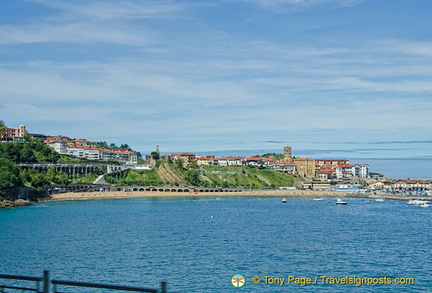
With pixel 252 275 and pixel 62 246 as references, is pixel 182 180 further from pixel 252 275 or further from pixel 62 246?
pixel 252 275

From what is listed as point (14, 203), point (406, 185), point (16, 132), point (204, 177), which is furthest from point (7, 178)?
point (406, 185)

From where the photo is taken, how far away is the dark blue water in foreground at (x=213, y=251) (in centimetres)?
3056

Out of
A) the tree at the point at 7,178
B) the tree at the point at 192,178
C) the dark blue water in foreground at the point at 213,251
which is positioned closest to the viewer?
the dark blue water in foreground at the point at 213,251

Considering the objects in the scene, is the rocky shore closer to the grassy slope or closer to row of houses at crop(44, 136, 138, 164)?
the grassy slope

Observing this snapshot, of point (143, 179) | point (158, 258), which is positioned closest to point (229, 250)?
point (158, 258)

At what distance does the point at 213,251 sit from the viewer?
39.5 meters

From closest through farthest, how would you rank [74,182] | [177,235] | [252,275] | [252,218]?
[252,275], [177,235], [252,218], [74,182]

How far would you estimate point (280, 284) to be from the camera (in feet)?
93.4

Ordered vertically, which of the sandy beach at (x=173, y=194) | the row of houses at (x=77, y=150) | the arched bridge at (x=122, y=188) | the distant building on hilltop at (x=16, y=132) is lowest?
the sandy beach at (x=173, y=194)

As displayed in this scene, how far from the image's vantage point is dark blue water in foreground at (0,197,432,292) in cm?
3056

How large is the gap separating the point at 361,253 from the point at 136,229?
2535 cm

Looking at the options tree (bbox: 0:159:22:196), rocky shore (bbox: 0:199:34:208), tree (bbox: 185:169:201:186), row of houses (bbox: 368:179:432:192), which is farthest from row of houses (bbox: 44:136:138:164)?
row of houses (bbox: 368:179:432:192)

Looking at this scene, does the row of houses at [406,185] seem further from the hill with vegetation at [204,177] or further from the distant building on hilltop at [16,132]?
the distant building on hilltop at [16,132]

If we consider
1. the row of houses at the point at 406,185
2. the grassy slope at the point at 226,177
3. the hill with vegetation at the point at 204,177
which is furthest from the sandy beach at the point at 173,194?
the row of houses at the point at 406,185
